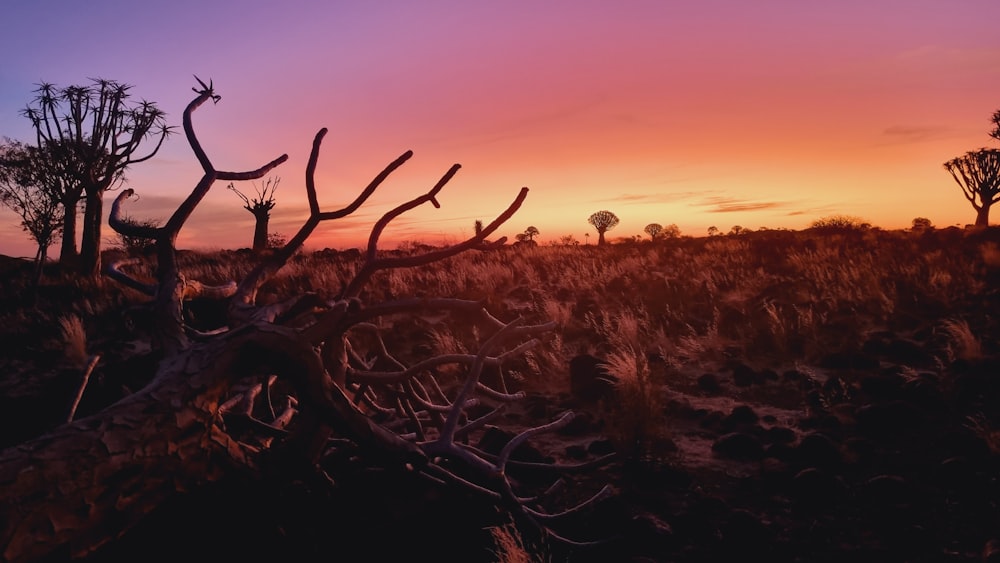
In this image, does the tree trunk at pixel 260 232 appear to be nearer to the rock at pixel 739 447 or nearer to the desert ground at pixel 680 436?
the desert ground at pixel 680 436

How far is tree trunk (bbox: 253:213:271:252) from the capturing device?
25703 millimetres

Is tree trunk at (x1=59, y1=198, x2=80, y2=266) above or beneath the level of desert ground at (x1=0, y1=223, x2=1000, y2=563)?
above

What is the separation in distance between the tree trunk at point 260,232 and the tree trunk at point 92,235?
21.8ft

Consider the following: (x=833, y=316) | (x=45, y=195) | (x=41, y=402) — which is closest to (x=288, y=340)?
(x=41, y=402)

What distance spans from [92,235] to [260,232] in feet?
25.0

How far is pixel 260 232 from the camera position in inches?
1037

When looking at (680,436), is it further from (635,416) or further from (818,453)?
(818,453)

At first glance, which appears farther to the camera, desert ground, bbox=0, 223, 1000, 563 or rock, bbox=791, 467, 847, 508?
rock, bbox=791, 467, 847, 508

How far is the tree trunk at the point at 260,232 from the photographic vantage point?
2570cm

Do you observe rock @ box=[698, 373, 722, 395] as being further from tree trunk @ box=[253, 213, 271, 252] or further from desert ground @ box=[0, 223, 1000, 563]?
tree trunk @ box=[253, 213, 271, 252]

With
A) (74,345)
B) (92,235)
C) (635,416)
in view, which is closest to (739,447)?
(635,416)

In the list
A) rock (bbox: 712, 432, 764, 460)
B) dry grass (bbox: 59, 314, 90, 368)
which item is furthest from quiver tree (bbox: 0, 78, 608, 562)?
dry grass (bbox: 59, 314, 90, 368)

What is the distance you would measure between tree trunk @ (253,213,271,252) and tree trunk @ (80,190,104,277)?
664 cm

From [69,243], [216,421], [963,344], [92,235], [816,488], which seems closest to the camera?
[216,421]
